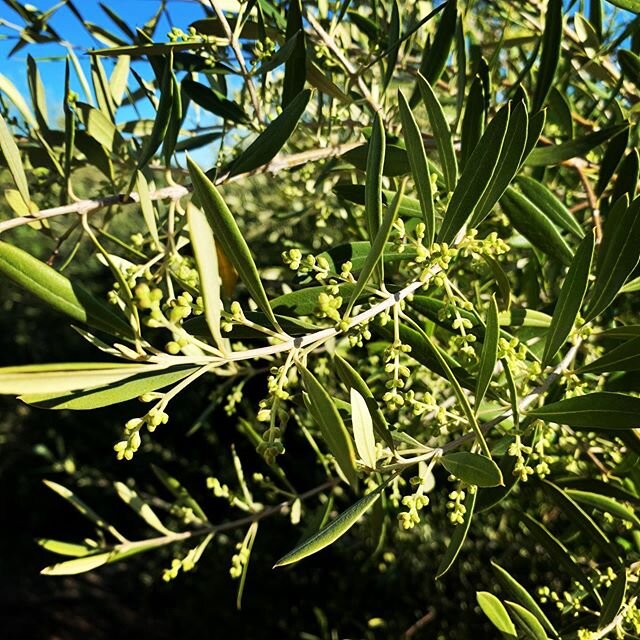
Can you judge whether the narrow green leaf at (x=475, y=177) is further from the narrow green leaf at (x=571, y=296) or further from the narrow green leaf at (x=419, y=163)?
the narrow green leaf at (x=571, y=296)

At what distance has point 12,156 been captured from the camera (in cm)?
86

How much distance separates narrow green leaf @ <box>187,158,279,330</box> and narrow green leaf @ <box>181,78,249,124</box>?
544 mm

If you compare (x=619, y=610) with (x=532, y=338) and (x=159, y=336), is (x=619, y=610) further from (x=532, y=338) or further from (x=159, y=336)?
(x=159, y=336)

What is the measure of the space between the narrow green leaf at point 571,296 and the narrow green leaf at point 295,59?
489 mm

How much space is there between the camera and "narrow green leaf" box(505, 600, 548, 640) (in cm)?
83

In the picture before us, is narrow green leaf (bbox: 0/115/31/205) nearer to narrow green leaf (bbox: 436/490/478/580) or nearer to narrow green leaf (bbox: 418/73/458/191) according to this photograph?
narrow green leaf (bbox: 418/73/458/191)

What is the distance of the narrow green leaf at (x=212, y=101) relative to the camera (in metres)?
1.13

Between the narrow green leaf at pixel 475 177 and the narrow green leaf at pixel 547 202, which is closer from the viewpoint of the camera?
the narrow green leaf at pixel 475 177

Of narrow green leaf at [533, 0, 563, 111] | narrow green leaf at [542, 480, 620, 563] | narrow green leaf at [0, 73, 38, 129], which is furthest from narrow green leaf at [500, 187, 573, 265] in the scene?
narrow green leaf at [0, 73, 38, 129]

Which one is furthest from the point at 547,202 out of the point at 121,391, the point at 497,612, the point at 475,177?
the point at 121,391

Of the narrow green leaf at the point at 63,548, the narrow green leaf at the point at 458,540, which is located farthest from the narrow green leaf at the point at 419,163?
the narrow green leaf at the point at 63,548

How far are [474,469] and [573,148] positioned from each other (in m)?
0.62

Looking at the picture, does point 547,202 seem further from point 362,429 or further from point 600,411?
point 362,429

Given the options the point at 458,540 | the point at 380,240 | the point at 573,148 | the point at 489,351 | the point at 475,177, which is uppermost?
the point at 573,148
